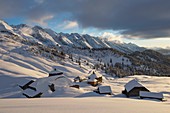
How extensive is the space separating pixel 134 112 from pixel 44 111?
4242 mm

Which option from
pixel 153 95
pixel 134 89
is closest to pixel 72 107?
pixel 153 95

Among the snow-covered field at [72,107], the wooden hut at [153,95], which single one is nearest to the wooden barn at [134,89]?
the wooden hut at [153,95]

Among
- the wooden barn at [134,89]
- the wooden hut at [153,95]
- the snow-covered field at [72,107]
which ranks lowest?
the wooden hut at [153,95]

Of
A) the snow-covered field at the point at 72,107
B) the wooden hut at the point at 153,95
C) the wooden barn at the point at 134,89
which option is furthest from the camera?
the wooden barn at the point at 134,89

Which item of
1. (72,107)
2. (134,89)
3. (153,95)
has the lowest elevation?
(153,95)

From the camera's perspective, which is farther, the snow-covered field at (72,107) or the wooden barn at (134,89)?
the wooden barn at (134,89)

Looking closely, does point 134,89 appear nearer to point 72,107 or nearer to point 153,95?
point 153,95

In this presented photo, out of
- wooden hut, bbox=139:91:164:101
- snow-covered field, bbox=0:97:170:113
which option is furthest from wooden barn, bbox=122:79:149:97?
snow-covered field, bbox=0:97:170:113

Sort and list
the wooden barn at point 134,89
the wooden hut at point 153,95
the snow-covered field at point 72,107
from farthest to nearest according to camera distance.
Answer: the wooden barn at point 134,89
the wooden hut at point 153,95
the snow-covered field at point 72,107

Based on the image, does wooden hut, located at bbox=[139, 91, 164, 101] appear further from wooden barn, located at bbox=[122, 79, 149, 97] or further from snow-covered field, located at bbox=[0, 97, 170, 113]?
snow-covered field, located at bbox=[0, 97, 170, 113]

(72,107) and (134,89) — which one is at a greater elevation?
(72,107)

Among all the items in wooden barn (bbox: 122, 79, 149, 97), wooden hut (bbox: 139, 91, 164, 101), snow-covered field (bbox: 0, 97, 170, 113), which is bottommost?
wooden hut (bbox: 139, 91, 164, 101)

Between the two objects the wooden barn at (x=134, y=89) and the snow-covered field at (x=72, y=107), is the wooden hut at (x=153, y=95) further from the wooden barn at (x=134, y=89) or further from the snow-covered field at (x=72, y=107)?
the snow-covered field at (x=72, y=107)

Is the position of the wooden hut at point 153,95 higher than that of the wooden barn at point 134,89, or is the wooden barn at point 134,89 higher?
the wooden barn at point 134,89
